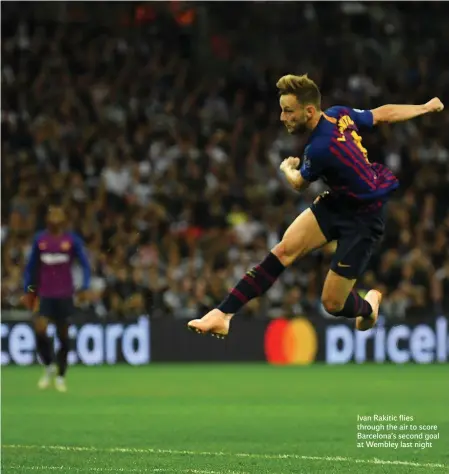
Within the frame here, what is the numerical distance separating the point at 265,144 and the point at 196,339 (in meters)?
3.76

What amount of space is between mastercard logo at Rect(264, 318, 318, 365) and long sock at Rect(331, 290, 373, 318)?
946cm

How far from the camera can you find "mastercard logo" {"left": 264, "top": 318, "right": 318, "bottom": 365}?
1922 centimetres

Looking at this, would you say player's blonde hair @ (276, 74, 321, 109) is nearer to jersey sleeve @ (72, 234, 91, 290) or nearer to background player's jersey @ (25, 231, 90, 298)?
jersey sleeve @ (72, 234, 91, 290)

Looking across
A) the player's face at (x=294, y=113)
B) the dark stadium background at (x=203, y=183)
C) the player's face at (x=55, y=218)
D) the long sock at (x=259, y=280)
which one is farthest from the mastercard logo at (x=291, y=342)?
the player's face at (x=294, y=113)

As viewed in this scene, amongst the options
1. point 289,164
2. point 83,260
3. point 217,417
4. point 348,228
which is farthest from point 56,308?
point 289,164

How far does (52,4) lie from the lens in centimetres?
2278

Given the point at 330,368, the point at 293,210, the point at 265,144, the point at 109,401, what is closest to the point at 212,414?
the point at 109,401

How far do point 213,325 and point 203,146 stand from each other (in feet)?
42.1

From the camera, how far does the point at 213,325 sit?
8.68 meters

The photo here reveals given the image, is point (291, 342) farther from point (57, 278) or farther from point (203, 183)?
point (57, 278)

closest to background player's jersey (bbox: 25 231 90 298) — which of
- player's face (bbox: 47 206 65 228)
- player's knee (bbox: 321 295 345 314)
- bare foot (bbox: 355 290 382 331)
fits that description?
player's face (bbox: 47 206 65 228)

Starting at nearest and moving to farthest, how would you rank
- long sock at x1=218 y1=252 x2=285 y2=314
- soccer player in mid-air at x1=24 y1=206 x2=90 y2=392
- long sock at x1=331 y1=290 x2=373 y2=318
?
long sock at x1=218 y1=252 x2=285 y2=314 < long sock at x1=331 y1=290 x2=373 y2=318 < soccer player in mid-air at x1=24 y1=206 x2=90 y2=392

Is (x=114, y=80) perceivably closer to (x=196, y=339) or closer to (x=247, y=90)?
(x=247, y=90)

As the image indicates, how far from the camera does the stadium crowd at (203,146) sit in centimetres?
1948
